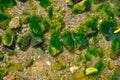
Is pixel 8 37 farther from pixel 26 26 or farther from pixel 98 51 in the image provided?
pixel 98 51

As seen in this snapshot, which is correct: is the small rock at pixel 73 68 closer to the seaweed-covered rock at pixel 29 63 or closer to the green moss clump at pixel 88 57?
the green moss clump at pixel 88 57

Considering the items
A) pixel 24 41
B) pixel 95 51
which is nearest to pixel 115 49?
pixel 95 51

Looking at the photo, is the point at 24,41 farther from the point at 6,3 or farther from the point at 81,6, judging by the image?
the point at 81,6

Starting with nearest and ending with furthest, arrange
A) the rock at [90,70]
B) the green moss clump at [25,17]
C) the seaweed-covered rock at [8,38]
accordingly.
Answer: the rock at [90,70], the seaweed-covered rock at [8,38], the green moss clump at [25,17]

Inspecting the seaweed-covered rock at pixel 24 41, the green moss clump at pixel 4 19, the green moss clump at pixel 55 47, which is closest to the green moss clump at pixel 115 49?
the green moss clump at pixel 55 47

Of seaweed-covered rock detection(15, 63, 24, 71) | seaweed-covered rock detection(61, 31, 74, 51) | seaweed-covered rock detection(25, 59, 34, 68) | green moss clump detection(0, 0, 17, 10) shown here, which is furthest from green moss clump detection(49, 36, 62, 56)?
green moss clump detection(0, 0, 17, 10)

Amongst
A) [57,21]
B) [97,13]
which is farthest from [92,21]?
[57,21]
